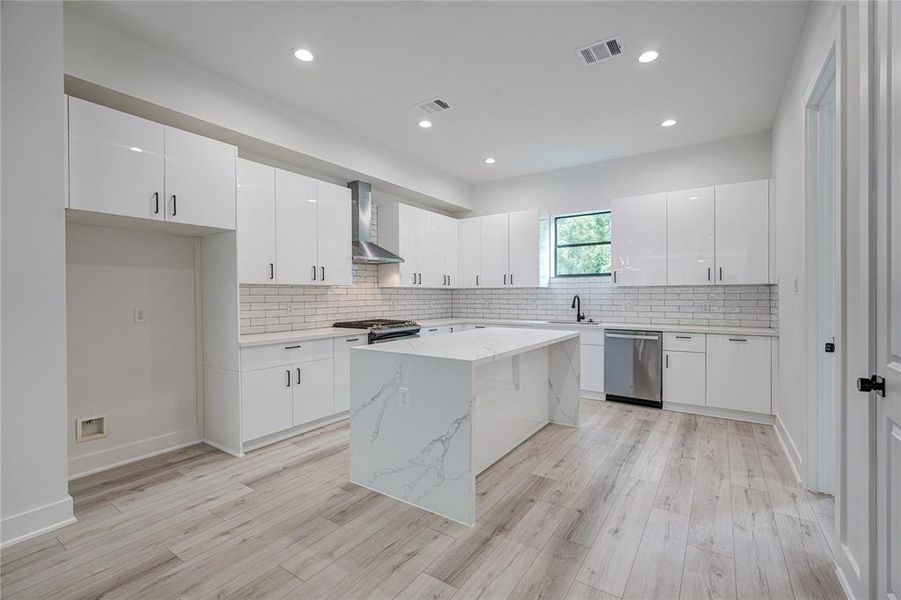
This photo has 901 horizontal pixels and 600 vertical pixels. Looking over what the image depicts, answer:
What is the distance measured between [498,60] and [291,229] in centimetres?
231

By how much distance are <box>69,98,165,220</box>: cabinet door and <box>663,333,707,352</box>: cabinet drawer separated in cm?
479

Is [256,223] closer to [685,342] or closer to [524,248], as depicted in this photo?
[524,248]

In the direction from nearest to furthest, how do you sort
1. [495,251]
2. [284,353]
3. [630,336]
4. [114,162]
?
[114,162] < [284,353] < [630,336] < [495,251]

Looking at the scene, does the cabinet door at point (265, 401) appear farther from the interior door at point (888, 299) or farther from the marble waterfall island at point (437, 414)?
the interior door at point (888, 299)

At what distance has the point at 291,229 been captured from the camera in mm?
3809

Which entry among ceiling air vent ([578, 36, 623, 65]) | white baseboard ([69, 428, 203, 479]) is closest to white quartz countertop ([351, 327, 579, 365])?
white baseboard ([69, 428, 203, 479])

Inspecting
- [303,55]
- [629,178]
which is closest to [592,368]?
[629,178]

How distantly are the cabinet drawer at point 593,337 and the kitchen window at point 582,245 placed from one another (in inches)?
37.3

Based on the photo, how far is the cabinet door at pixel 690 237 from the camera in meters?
4.37

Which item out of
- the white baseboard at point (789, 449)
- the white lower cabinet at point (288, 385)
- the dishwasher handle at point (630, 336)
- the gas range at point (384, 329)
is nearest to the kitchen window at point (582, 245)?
the dishwasher handle at point (630, 336)

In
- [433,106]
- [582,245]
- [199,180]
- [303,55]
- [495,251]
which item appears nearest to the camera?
[303,55]

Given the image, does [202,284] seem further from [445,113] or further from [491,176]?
[491,176]

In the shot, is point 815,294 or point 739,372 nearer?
point 815,294

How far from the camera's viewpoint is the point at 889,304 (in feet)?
4.46
